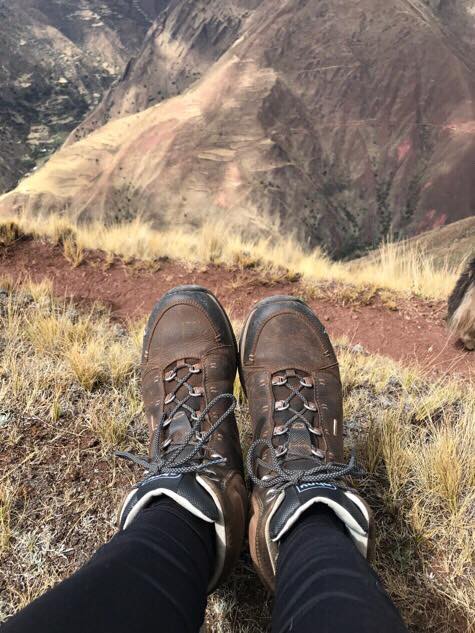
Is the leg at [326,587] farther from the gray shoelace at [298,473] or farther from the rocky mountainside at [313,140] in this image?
the rocky mountainside at [313,140]

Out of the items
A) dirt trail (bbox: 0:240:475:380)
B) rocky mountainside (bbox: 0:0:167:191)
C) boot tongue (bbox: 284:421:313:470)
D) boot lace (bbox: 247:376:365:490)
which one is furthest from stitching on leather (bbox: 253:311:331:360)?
rocky mountainside (bbox: 0:0:167:191)

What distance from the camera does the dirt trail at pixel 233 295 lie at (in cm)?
375

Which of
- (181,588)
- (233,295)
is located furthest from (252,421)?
(233,295)

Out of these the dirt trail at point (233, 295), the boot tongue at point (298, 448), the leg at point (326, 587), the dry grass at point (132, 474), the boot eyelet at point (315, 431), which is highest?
the leg at point (326, 587)

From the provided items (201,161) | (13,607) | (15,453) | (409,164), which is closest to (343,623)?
(13,607)

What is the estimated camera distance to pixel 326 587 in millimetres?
928

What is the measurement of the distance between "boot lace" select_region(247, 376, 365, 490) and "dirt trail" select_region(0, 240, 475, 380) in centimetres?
201

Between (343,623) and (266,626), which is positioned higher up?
(343,623)

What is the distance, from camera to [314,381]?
178 cm

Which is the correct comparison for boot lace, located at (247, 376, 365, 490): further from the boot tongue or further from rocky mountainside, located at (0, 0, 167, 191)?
rocky mountainside, located at (0, 0, 167, 191)

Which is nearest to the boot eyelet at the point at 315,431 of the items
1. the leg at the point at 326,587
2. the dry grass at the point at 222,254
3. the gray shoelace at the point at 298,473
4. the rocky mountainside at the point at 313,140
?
the gray shoelace at the point at 298,473

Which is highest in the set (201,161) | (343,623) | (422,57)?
(422,57)

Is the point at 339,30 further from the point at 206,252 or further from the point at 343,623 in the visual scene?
the point at 343,623

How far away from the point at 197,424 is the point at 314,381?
0.49m
